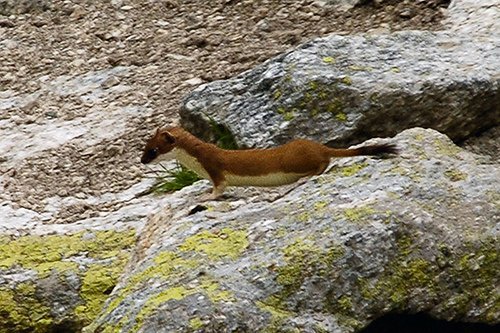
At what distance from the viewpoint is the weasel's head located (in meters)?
6.11

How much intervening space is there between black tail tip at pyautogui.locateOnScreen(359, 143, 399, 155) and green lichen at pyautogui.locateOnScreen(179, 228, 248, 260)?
2.68 ft

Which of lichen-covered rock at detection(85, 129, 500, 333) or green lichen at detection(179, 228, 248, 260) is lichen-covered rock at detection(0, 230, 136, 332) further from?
green lichen at detection(179, 228, 248, 260)

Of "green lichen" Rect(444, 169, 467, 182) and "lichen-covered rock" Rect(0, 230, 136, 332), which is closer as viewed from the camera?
"green lichen" Rect(444, 169, 467, 182)

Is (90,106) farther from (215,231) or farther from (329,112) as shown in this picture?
(215,231)

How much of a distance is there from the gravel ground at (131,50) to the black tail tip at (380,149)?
210cm

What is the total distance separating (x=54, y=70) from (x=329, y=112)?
3.02m

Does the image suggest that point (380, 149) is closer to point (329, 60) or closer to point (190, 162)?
point (190, 162)

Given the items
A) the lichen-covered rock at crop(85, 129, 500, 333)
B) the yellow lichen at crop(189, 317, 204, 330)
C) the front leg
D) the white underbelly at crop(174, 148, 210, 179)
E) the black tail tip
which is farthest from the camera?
the white underbelly at crop(174, 148, 210, 179)

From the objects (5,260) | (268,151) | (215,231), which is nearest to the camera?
(215,231)

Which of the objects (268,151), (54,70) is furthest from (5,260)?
(54,70)

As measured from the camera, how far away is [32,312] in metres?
6.07

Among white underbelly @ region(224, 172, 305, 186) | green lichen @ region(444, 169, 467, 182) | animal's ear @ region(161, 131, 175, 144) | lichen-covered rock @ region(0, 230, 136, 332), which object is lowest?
lichen-covered rock @ region(0, 230, 136, 332)

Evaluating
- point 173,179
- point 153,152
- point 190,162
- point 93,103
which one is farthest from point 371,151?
point 93,103

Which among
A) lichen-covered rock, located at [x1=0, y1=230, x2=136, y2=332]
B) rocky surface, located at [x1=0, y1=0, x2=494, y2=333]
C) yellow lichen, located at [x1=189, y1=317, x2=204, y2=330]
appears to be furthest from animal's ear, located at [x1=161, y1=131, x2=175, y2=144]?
yellow lichen, located at [x1=189, y1=317, x2=204, y2=330]
